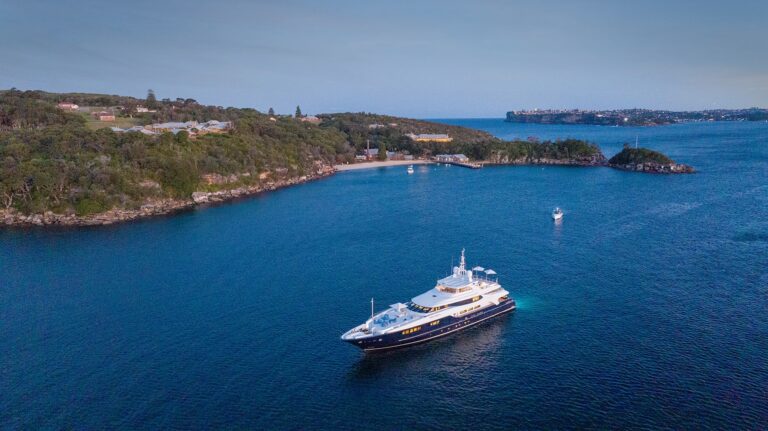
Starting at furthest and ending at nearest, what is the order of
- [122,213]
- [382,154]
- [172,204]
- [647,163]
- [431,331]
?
1. [382,154]
2. [647,163]
3. [172,204]
4. [122,213]
5. [431,331]

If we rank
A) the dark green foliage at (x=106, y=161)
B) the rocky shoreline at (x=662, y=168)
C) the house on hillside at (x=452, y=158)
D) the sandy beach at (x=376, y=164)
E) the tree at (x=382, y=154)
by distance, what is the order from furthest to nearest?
the tree at (x=382, y=154) < the house on hillside at (x=452, y=158) < the sandy beach at (x=376, y=164) < the rocky shoreline at (x=662, y=168) < the dark green foliage at (x=106, y=161)

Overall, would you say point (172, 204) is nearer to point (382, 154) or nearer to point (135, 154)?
point (135, 154)

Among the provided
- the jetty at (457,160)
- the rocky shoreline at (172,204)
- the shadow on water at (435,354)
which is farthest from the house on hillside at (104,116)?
the shadow on water at (435,354)

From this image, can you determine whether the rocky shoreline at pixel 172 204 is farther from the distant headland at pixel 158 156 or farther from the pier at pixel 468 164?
the pier at pixel 468 164

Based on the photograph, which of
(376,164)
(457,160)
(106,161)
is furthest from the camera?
(376,164)

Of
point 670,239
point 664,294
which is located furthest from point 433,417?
point 670,239

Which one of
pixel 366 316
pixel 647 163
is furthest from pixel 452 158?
pixel 366 316

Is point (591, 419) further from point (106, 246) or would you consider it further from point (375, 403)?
point (106, 246)
